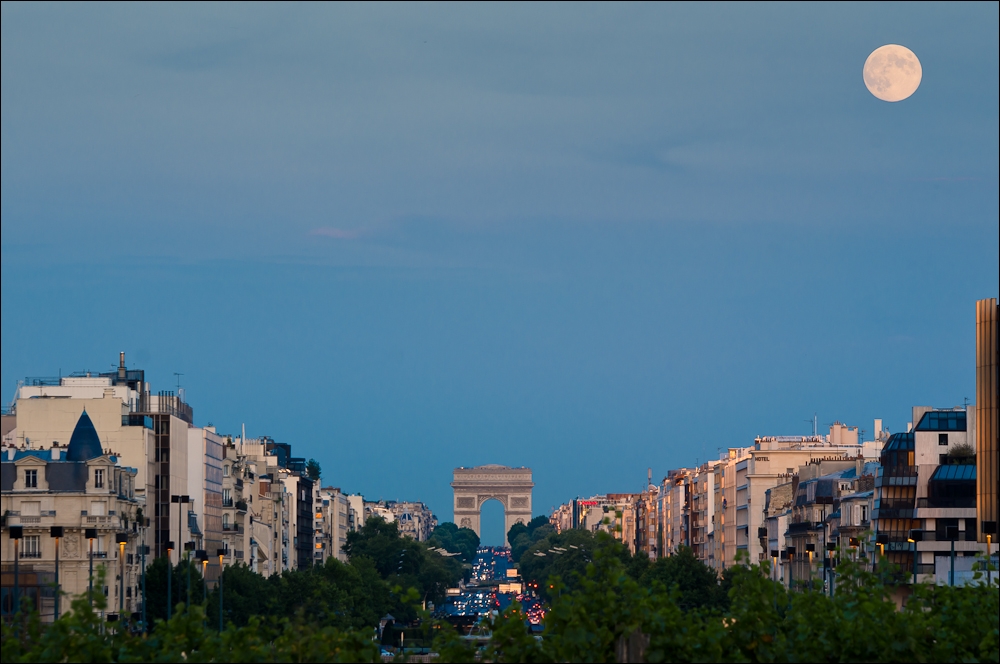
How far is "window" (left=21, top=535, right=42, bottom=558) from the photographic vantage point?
329 ft

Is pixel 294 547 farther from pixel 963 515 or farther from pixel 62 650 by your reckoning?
pixel 62 650

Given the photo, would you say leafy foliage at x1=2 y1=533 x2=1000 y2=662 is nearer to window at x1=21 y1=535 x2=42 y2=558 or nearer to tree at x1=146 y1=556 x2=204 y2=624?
window at x1=21 y1=535 x2=42 y2=558

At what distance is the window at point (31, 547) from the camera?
100 metres

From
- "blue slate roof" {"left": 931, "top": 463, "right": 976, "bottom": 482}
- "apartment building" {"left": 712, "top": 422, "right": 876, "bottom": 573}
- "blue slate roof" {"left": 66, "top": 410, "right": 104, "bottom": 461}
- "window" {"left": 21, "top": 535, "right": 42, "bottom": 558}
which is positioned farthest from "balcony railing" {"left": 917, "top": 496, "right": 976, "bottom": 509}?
"window" {"left": 21, "top": 535, "right": 42, "bottom": 558}

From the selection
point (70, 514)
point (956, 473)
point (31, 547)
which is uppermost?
point (956, 473)

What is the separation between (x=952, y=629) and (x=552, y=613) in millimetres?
6755

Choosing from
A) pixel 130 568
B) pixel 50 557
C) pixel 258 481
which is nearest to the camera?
pixel 50 557

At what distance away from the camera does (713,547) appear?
192 m

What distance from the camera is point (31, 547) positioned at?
101m

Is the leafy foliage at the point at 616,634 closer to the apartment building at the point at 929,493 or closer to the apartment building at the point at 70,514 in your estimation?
the apartment building at the point at 70,514

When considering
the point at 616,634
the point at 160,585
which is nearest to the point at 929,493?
the point at 160,585

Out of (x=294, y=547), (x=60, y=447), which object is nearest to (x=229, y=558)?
(x=60, y=447)

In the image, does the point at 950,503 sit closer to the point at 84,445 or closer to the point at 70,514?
the point at 84,445

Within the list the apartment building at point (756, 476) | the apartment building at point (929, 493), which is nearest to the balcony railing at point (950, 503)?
the apartment building at point (929, 493)
